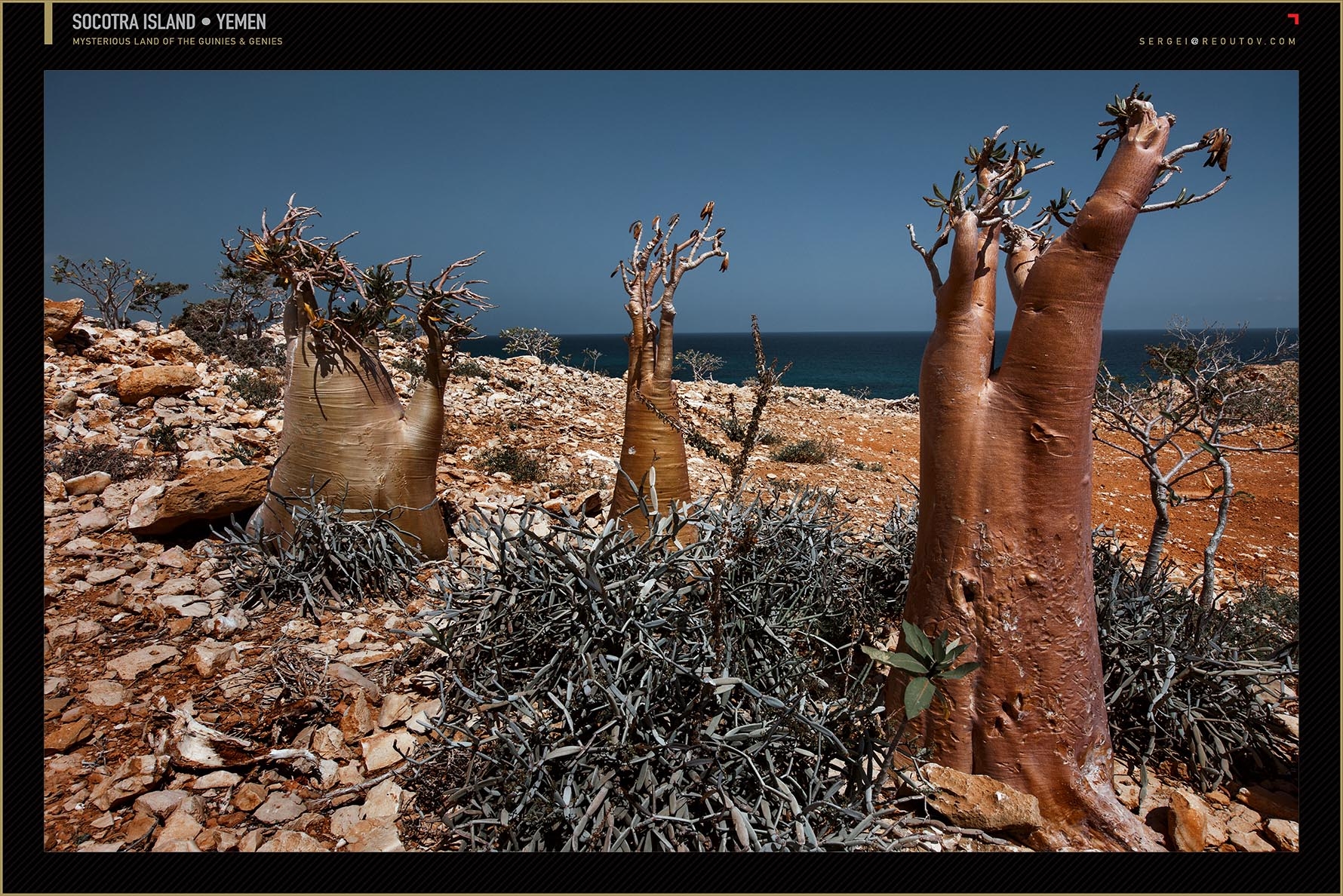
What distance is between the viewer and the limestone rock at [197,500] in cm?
407

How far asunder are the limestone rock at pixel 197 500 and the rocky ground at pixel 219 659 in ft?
0.04

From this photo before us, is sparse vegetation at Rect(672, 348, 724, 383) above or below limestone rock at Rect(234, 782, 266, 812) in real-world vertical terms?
above

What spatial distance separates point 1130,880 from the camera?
5.86 ft

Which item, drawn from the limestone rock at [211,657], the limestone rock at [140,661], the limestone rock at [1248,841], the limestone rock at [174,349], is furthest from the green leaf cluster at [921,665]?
the limestone rock at [174,349]

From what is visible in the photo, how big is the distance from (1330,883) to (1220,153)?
2.27 meters

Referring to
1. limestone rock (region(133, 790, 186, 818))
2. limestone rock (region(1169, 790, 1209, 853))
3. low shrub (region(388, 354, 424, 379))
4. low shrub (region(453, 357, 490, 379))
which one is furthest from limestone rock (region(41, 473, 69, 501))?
limestone rock (region(1169, 790, 1209, 853))

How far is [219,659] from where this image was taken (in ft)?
9.92

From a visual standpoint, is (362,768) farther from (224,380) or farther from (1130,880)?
(224,380)

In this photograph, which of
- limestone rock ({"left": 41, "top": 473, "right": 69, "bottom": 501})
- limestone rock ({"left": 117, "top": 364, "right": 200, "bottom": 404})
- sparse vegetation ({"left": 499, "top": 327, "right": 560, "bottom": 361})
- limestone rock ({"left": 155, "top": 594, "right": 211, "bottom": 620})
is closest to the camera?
limestone rock ({"left": 155, "top": 594, "right": 211, "bottom": 620})

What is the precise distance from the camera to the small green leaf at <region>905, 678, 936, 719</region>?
1811mm

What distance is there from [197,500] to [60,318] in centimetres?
537

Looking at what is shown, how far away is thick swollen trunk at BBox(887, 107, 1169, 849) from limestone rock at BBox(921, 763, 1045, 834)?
0.28ft

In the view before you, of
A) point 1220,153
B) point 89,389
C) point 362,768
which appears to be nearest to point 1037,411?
point 1220,153

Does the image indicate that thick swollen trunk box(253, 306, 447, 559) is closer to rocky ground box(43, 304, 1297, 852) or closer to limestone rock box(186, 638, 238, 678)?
rocky ground box(43, 304, 1297, 852)
